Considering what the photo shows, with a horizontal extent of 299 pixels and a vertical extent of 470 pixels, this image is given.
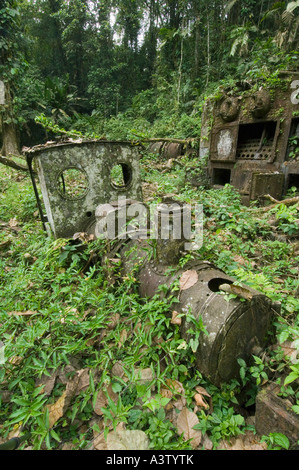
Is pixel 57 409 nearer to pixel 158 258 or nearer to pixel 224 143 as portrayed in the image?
pixel 158 258

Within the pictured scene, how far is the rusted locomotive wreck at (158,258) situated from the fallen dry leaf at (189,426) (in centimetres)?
31

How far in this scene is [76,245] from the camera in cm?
344

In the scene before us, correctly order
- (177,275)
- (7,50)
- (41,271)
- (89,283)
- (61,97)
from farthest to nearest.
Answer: (61,97)
(7,50)
(41,271)
(89,283)
(177,275)

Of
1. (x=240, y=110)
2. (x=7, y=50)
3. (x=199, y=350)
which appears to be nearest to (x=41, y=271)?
(x=199, y=350)

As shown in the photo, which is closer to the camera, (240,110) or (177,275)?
(177,275)

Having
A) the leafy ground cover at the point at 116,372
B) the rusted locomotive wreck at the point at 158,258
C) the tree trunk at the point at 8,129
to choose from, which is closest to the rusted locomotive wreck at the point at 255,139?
the leafy ground cover at the point at 116,372

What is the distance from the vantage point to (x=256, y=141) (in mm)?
7051

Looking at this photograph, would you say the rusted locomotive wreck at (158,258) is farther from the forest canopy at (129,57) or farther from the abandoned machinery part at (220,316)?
the forest canopy at (129,57)

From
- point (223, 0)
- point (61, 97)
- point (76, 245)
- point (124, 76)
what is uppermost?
point (223, 0)

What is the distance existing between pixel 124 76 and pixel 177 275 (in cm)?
2199

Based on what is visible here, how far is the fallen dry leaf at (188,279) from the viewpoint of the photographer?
7.51 feet

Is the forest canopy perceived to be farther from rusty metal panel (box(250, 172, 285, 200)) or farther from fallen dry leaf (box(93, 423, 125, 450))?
fallen dry leaf (box(93, 423, 125, 450))

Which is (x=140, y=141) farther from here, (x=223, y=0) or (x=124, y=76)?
(x=124, y=76)
